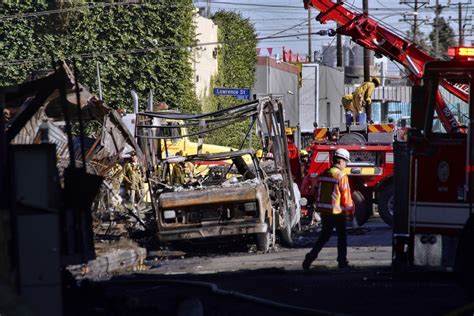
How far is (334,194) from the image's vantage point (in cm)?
1403

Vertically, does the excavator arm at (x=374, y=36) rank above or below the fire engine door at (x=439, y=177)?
above

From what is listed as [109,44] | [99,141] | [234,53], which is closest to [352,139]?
[99,141]

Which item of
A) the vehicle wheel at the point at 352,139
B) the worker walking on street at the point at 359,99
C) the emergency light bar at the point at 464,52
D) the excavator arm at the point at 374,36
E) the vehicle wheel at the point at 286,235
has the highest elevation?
the excavator arm at the point at 374,36

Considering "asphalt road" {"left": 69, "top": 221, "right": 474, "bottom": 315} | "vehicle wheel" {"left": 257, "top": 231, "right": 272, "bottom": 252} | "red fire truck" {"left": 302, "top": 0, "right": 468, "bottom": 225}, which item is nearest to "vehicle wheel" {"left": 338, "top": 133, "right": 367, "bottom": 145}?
"red fire truck" {"left": 302, "top": 0, "right": 468, "bottom": 225}

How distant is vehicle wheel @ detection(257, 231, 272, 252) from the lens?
16.9 meters

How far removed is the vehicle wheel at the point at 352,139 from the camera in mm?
21219

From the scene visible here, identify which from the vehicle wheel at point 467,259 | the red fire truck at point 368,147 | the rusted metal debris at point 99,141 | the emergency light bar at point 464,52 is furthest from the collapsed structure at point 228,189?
the vehicle wheel at point 467,259

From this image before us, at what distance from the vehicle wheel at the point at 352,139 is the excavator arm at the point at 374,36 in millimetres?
1881

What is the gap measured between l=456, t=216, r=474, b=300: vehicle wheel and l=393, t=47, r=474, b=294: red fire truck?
→ 0.18ft

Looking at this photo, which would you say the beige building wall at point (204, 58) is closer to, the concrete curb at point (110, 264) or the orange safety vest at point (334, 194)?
the concrete curb at point (110, 264)

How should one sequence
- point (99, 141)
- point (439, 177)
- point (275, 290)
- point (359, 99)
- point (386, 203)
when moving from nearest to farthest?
point (439, 177), point (275, 290), point (99, 141), point (386, 203), point (359, 99)

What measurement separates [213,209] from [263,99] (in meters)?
2.57

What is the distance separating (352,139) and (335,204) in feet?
25.0

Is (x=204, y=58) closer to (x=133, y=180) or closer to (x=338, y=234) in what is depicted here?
(x=133, y=180)
